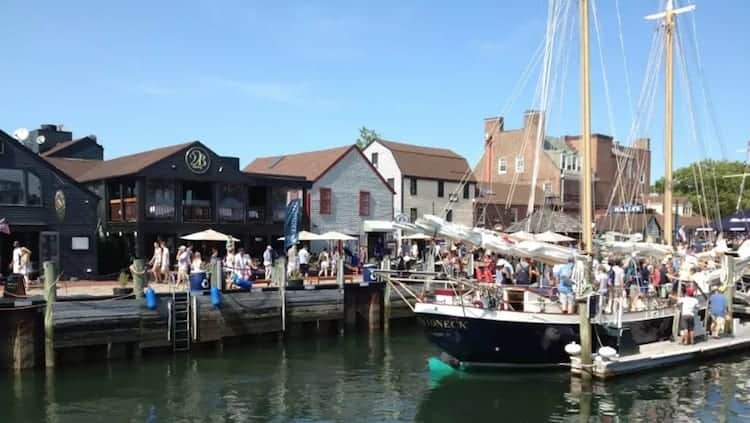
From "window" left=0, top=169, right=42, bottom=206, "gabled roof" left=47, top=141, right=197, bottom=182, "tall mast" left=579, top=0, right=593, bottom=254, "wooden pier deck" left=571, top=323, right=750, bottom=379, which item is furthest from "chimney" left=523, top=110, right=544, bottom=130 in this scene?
"window" left=0, top=169, right=42, bottom=206

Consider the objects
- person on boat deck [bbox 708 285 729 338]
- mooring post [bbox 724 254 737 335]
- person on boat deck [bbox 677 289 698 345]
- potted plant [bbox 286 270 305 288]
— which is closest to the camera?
person on boat deck [bbox 677 289 698 345]

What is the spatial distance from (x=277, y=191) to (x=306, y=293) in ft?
48.2

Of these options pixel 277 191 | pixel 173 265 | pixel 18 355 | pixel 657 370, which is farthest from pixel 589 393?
pixel 277 191

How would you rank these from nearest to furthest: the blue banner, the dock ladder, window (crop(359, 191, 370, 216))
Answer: the dock ladder, the blue banner, window (crop(359, 191, 370, 216))

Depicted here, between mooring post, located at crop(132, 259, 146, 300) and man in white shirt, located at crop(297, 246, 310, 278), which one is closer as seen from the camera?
mooring post, located at crop(132, 259, 146, 300)

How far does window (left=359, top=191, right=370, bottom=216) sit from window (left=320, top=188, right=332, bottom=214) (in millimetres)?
2694

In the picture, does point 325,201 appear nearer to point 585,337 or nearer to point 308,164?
point 308,164

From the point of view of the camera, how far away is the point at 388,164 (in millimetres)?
52750

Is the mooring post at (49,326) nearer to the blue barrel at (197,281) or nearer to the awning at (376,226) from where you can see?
the blue barrel at (197,281)

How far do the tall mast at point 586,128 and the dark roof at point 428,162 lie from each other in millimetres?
28321

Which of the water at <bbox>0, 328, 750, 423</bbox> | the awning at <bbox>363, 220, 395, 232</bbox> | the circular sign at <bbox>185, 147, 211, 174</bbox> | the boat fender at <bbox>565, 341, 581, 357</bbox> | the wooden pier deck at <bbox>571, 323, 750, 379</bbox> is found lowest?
the water at <bbox>0, 328, 750, 423</bbox>

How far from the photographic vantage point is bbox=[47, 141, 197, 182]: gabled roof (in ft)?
121

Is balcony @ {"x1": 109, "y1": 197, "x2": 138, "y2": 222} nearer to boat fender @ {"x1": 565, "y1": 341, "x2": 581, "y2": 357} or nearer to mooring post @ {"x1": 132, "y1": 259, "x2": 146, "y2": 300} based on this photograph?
→ mooring post @ {"x1": 132, "y1": 259, "x2": 146, "y2": 300}

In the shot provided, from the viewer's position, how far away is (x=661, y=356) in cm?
2091
